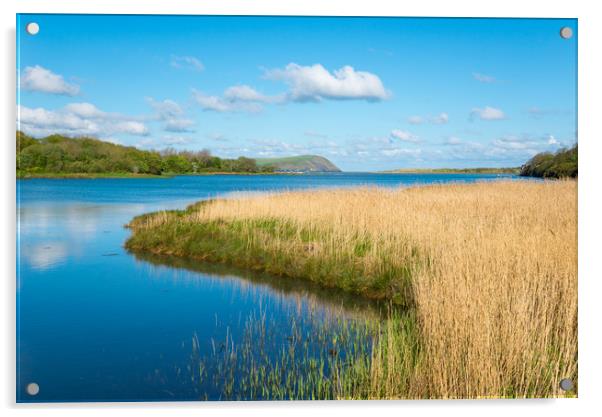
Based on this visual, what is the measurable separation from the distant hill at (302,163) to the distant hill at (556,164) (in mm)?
2429

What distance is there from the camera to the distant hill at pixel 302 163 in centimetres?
653

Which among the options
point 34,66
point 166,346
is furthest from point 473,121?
point 34,66

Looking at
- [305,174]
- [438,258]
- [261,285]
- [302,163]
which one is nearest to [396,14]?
[302,163]

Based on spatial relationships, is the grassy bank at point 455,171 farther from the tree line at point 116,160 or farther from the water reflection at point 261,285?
the tree line at point 116,160

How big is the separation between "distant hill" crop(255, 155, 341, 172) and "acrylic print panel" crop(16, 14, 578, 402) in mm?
39

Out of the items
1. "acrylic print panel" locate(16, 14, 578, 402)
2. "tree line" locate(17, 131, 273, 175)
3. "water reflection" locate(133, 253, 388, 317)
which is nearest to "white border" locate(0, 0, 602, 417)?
"acrylic print panel" locate(16, 14, 578, 402)

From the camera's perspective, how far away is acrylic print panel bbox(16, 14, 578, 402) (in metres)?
4.56

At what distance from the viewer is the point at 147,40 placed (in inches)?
206

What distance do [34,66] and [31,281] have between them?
2.21 metres

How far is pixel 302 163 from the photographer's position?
6.68 metres

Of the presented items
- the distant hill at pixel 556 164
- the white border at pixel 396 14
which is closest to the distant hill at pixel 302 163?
the white border at pixel 396 14

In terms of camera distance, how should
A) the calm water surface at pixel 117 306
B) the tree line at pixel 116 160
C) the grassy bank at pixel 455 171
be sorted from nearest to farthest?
the calm water surface at pixel 117 306, the tree line at pixel 116 160, the grassy bank at pixel 455 171

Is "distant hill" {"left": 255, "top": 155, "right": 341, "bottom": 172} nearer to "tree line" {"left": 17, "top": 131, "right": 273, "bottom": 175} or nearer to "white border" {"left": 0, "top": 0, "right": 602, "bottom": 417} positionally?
"tree line" {"left": 17, "top": 131, "right": 273, "bottom": 175}
